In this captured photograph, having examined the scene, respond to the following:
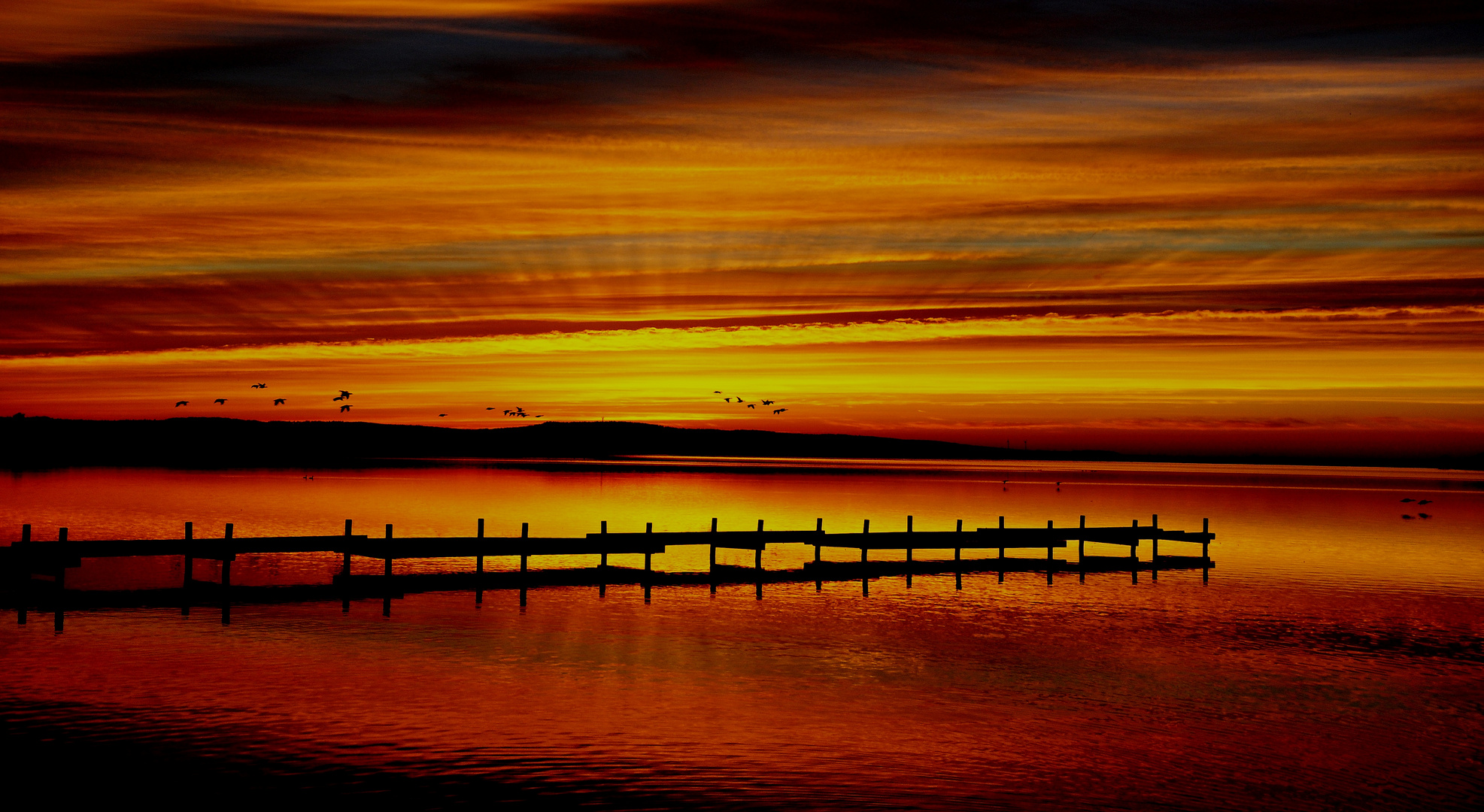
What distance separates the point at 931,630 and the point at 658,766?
53.5 feet

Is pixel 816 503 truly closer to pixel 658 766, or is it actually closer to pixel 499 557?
pixel 499 557

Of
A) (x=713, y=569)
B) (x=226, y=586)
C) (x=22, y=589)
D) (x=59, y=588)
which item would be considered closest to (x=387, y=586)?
(x=226, y=586)

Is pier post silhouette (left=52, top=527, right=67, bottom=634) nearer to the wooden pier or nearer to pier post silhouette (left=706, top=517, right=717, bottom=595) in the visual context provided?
the wooden pier

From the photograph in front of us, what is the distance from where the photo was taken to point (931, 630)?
34.9 metres

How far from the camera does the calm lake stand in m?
18.9

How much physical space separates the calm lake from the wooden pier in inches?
24.6

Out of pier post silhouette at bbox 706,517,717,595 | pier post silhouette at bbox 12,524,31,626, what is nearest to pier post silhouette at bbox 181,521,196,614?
pier post silhouette at bbox 12,524,31,626

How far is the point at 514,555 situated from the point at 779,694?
22535 millimetres

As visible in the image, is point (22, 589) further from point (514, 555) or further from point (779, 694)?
point (779, 694)

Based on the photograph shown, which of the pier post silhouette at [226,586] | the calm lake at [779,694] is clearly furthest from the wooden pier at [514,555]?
the calm lake at [779,694]

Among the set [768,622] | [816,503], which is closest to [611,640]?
[768,622]

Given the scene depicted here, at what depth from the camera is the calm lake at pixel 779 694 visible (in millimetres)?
18938

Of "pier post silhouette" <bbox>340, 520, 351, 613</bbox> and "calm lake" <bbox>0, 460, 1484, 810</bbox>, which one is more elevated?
"pier post silhouette" <bbox>340, 520, 351, 613</bbox>

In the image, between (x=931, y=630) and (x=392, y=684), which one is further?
(x=931, y=630)
